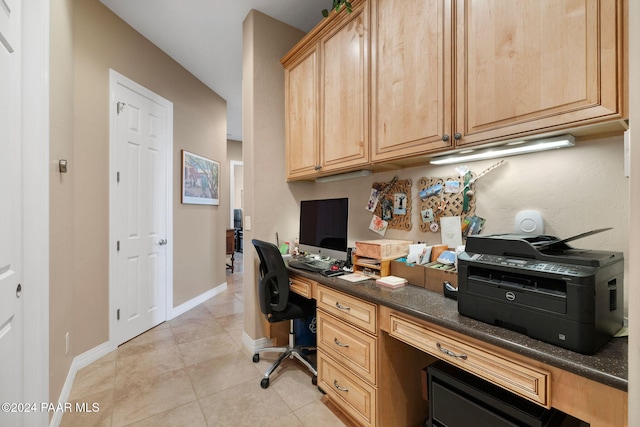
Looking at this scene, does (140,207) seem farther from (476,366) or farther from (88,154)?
(476,366)

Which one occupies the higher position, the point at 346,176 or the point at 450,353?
the point at 346,176

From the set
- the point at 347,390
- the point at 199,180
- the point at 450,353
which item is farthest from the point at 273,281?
the point at 199,180

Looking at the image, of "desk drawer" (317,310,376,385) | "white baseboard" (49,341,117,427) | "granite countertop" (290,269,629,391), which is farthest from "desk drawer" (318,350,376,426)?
"white baseboard" (49,341,117,427)

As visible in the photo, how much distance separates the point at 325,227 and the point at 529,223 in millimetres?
1266

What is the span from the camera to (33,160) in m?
1.37

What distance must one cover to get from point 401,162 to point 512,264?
0.93 m

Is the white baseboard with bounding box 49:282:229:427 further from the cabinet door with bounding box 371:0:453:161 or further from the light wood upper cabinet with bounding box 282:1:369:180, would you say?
the cabinet door with bounding box 371:0:453:161

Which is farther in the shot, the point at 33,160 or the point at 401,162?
the point at 401,162

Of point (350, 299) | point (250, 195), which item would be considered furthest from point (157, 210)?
point (350, 299)

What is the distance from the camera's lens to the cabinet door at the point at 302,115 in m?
2.23

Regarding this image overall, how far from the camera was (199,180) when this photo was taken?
3.75 m

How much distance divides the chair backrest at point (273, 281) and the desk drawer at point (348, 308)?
29 centimetres

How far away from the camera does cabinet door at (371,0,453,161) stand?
140 centimetres

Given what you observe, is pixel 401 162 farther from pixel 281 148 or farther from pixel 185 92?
pixel 185 92
